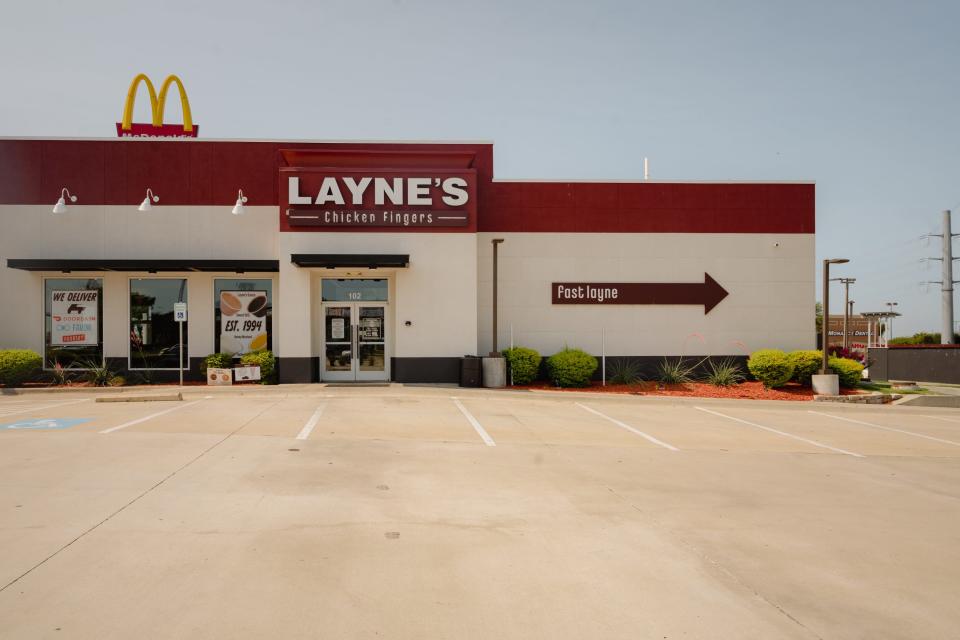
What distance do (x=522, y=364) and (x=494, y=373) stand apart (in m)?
0.94

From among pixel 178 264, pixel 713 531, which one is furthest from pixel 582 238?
pixel 713 531

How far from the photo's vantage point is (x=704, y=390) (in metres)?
18.1

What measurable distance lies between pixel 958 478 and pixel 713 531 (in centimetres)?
529

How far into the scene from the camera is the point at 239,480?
7207 mm

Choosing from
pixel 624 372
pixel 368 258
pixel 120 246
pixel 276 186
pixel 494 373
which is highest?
pixel 276 186

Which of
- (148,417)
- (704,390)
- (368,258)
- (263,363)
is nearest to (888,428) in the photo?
(704,390)

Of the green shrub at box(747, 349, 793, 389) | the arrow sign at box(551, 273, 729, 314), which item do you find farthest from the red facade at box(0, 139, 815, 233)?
the green shrub at box(747, 349, 793, 389)

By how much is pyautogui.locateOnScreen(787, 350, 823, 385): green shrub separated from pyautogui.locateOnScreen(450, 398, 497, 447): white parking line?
10487mm

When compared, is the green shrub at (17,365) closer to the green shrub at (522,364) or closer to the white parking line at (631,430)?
the green shrub at (522,364)

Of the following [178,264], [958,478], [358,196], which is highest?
[358,196]

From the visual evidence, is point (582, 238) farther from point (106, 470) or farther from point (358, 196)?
point (106, 470)

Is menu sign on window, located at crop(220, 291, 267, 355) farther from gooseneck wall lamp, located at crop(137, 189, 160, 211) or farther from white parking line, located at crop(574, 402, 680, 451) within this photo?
white parking line, located at crop(574, 402, 680, 451)

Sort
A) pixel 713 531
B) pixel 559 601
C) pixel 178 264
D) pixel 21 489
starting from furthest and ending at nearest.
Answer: pixel 178 264 < pixel 21 489 < pixel 713 531 < pixel 559 601

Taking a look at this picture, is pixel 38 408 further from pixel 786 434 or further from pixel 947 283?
pixel 947 283
